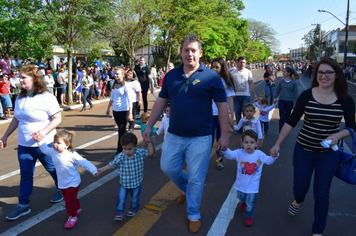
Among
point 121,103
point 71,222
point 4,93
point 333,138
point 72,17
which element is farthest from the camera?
point 72,17

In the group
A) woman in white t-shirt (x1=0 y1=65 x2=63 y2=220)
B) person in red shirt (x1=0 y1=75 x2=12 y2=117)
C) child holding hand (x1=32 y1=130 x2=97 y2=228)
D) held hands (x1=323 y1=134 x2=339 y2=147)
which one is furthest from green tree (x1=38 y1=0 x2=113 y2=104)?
held hands (x1=323 y1=134 x2=339 y2=147)

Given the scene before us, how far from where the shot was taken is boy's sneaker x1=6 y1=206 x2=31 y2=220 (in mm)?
3686

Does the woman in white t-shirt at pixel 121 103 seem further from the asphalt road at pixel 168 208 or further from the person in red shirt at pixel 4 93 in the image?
the person in red shirt at pixel 4 93

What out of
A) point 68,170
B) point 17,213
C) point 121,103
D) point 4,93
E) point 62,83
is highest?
point 62,83

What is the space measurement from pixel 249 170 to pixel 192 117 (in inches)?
39.6

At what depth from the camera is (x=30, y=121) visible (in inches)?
148

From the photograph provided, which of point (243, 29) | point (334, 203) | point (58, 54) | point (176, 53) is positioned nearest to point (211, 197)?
point (334, 203)

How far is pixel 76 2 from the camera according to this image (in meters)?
12.6

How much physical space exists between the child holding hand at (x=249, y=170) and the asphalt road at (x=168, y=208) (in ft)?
0.87

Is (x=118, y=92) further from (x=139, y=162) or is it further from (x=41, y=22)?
(x=41, y=22)

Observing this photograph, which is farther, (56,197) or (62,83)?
(62,83)

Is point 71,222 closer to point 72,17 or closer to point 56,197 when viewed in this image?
point 56,197

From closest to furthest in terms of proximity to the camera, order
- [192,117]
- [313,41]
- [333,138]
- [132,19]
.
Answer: [333,138], [192,117], [132,19], [313,41]

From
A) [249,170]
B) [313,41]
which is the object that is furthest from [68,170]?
[313,41]
